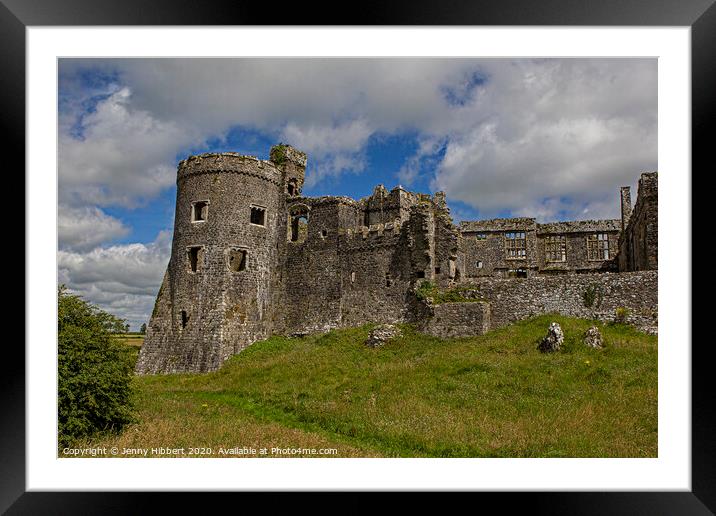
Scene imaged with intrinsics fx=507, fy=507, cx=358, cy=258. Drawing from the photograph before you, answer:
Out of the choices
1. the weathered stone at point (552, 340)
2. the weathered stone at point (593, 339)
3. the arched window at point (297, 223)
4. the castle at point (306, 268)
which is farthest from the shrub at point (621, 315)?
the arched window at point (297, 223)

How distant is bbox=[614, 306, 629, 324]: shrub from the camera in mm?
20766

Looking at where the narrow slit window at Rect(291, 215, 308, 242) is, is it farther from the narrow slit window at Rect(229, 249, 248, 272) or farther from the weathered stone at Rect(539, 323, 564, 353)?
the weathered stone at Rect(539, 323, 564, 353)

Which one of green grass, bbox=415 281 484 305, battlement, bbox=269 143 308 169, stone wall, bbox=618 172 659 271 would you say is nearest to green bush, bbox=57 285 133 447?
green grass, bbox=415 281 484 305

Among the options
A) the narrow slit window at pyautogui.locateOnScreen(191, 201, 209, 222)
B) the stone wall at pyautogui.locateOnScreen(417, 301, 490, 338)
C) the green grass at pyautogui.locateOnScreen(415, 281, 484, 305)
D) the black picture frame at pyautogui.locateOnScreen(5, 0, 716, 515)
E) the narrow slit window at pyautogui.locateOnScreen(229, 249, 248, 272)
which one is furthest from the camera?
the narrow slit window at pyautogui.locateOnScreen(229, 249, 248, 272)

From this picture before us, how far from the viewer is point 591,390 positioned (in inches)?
568

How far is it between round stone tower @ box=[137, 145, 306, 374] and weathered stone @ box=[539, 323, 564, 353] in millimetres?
16353

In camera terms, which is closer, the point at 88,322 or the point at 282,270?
the point at 88,322

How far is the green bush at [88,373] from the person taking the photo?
11.2 m

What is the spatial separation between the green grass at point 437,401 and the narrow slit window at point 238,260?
23.0 feet
